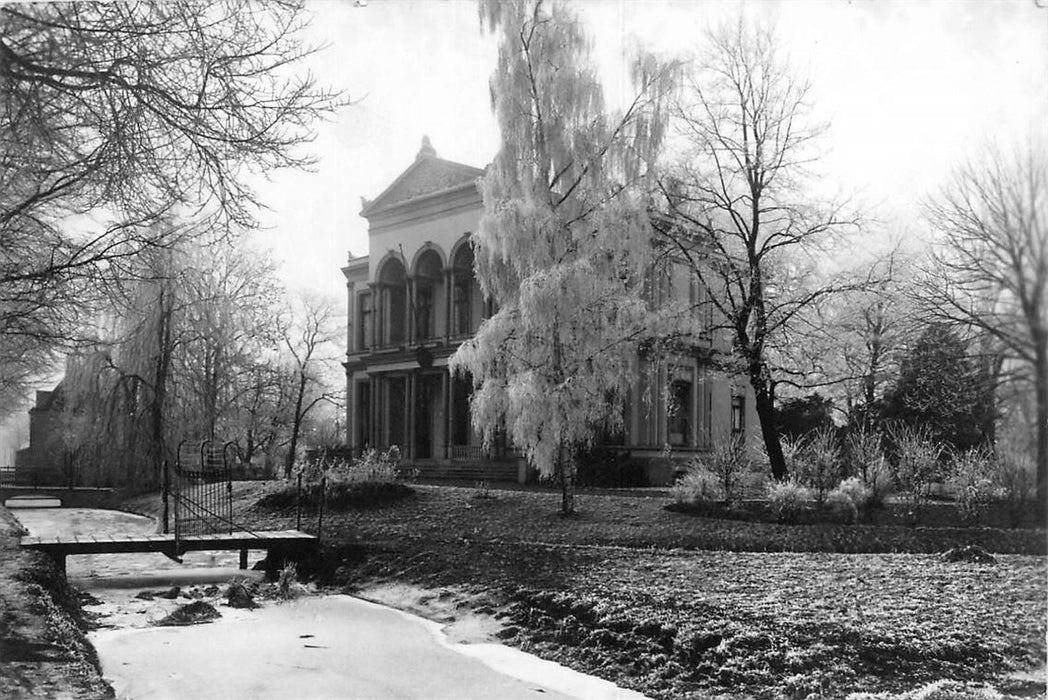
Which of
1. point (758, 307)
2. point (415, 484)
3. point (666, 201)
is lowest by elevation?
point (415, 484)

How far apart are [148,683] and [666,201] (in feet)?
14.1

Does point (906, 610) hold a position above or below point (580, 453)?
below

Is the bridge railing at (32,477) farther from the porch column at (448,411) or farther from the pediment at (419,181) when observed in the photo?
the pediment at (419,181)

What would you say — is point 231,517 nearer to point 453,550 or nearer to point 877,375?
point 453,550

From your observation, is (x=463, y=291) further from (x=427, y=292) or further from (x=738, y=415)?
(x=738, y=415)

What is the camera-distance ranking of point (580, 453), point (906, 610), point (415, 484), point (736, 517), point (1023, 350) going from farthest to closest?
1. point (580, 453)
2. point (736, 517)
3. point (415, 484)
4. point (906, 610)
5. point (1023, 350)

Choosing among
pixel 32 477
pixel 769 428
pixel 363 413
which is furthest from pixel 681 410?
pixel 32 477

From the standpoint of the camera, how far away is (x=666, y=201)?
595cm

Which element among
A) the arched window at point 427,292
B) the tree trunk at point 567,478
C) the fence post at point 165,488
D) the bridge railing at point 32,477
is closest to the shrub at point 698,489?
the tree trunk at point 567,478

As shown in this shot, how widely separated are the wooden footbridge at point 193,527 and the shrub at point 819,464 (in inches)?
141

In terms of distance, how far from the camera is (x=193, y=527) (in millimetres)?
6211

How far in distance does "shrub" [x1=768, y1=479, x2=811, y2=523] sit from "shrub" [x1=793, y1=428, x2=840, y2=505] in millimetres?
81

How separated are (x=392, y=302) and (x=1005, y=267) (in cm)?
316

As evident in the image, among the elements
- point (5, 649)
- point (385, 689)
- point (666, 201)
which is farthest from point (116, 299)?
point (666, 201)
